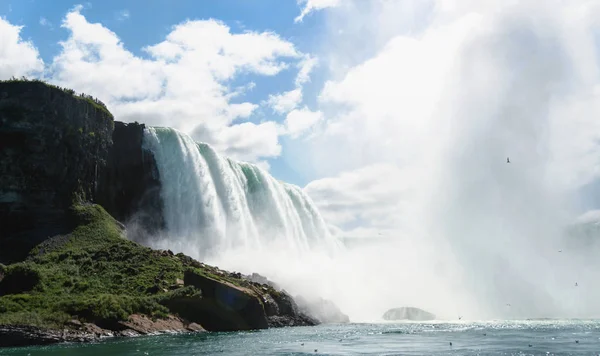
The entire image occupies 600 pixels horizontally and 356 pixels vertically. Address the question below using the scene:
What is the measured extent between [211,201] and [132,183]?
38.2ft

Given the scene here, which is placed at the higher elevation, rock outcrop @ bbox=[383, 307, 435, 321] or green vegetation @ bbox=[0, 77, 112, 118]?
green vegetation @ bbox=[0, 77, 112, 118]

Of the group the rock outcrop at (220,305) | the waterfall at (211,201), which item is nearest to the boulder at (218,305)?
the rock outcrop at (220,305)

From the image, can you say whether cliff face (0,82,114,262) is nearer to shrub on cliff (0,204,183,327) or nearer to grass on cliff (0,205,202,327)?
shrub on cliff (0,204,183,327)

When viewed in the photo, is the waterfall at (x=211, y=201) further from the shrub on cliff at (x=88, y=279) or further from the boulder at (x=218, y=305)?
the boulder at (x=218, y=305)

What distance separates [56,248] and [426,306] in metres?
60.4

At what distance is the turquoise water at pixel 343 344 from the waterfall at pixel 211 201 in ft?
111

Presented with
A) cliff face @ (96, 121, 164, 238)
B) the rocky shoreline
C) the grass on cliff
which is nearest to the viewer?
the grass on cliff

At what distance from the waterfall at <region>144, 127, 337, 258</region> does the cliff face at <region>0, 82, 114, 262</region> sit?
1131 cm

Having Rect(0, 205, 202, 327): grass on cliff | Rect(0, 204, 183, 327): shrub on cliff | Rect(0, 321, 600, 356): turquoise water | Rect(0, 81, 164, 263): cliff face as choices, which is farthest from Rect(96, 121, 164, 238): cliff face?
Rect(0, 321, 600, 356): turquoise water

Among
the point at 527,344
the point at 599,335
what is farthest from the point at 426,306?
the point at 527,344

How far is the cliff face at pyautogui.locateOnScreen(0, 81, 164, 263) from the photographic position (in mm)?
68938

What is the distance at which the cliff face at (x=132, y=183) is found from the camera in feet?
269

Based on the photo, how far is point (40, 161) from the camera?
71.9 metres

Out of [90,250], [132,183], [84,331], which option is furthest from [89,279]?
[132,183]
